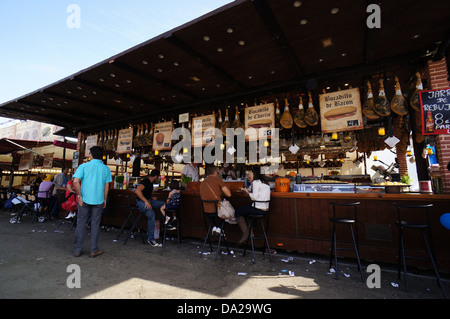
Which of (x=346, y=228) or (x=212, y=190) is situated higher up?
(x=212, y=190)

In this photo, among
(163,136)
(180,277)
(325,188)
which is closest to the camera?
(180,277)

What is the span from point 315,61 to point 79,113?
8.96 meters

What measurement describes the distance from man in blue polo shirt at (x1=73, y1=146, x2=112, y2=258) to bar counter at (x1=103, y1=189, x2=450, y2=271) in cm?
279

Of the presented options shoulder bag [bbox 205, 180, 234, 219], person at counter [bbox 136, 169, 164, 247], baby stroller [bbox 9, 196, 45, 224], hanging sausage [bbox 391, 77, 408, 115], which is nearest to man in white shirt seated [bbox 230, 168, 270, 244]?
shoulder bag [bbox 205, 180, 234, 219]

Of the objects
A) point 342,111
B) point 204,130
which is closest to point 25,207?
point 204,130

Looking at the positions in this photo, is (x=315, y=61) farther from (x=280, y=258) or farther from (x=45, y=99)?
(x=45, y=99)

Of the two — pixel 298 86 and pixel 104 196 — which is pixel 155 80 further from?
pixel 298 86

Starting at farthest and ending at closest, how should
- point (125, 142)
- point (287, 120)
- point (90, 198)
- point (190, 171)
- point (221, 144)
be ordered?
point (190, 171), point (125, 142), point (221, 144), point (287, 120), point (90, 198)

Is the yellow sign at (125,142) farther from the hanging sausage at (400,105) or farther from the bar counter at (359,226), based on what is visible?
the hanging sausage at (400,105)

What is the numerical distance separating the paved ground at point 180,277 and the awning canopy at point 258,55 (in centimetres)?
416

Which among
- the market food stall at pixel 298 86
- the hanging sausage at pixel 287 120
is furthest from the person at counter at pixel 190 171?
the hanging sausage at pixel 287 120

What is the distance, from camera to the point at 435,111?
13.8 feet

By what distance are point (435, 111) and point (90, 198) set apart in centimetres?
680
